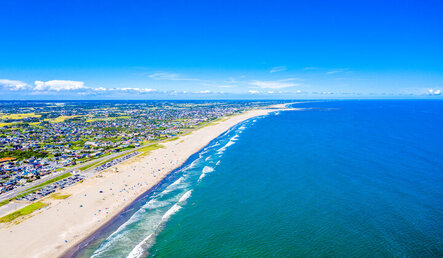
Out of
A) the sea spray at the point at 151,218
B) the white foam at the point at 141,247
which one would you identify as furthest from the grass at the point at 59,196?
the white foam at the point at 141,247

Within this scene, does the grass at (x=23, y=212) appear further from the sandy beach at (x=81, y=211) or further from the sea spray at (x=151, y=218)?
the sea spray at (x=151, y=218)

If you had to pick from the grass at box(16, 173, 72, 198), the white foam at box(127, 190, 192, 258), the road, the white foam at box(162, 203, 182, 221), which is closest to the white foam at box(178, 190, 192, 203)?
the white foam at box(127, 190, 192, 258)

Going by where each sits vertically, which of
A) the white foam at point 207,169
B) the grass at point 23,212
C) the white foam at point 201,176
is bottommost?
the grass at point 23,212

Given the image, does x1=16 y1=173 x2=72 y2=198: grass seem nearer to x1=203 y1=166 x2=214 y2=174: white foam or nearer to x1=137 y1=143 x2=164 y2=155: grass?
x1=137 y1=143 x2=164 y2=155: grass

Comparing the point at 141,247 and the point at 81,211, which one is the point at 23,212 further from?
the point at 141,247

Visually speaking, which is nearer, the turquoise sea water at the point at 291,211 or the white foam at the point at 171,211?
the turquoise sea water at the point at 291,211

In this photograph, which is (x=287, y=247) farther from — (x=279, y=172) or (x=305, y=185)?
(x=279, y=172)

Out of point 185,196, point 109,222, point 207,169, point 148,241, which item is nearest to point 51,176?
point 109,222
